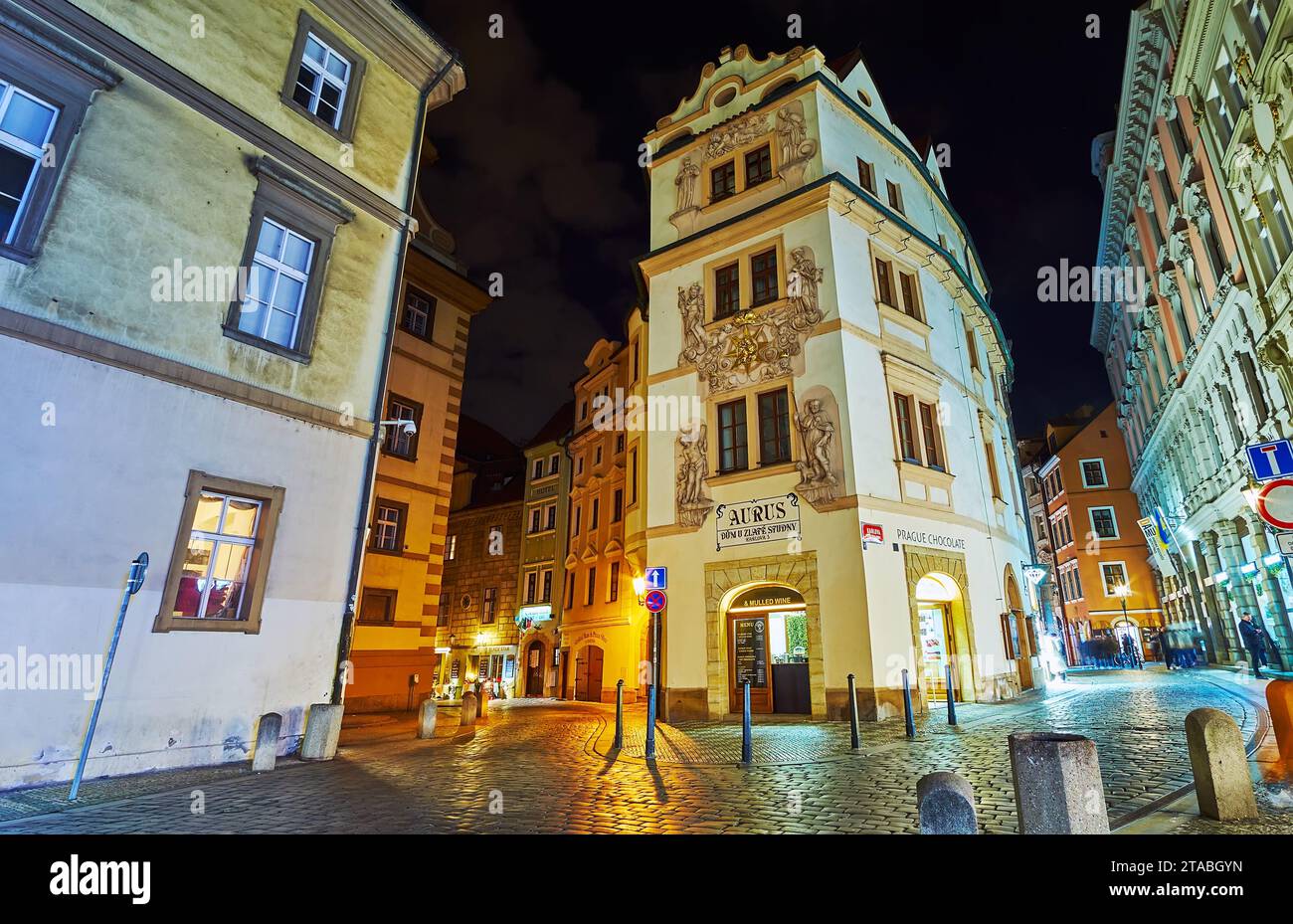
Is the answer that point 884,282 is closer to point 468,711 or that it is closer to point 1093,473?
point 468,711

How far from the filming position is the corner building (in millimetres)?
14664

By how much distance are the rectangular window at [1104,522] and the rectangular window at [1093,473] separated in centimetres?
182

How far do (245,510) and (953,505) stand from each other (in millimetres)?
Result: 15797

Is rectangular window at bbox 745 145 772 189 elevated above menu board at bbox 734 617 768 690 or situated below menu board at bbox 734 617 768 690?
above

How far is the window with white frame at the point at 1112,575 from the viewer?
45375mm

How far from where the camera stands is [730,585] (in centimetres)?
1553

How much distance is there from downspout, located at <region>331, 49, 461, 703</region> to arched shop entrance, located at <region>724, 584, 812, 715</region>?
8.66 meters

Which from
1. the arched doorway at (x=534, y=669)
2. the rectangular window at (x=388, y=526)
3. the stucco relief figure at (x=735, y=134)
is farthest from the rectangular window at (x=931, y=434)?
the arched doorway at (x=534, y=669)

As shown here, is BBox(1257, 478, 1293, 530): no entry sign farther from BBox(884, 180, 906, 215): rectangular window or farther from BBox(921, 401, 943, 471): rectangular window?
BBox(884, 180, 906, 215): rectangular window

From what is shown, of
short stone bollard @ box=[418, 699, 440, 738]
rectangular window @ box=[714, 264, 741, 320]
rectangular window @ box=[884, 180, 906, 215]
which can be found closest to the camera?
short stone bollard @ box=[418, 699, 440, 738]

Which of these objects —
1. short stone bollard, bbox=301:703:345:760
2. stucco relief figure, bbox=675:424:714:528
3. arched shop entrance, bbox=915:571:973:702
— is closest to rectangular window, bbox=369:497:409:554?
stucco relief figure, bbox=675:424:714:528
